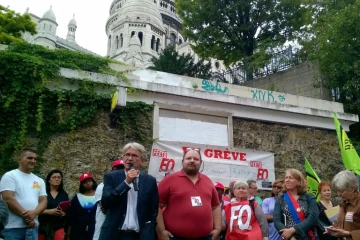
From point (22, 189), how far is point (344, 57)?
12.4m

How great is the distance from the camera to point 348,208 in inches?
145

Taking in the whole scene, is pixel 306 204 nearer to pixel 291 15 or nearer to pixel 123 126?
pixel 123 126

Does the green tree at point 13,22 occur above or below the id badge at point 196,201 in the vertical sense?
above

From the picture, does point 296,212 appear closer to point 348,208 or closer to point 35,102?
point 348,208

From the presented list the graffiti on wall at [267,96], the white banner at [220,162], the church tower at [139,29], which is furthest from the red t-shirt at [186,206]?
the church tower at [139,29]

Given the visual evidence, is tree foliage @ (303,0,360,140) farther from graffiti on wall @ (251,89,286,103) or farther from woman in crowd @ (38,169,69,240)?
woman in crowd @ (38,169,69,240)

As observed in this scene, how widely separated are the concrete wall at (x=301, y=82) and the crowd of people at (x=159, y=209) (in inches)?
359

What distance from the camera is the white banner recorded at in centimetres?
826

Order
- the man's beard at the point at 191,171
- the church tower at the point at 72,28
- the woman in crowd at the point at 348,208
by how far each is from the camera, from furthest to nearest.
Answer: the church tower at the point at 72,28, the man's beard at the point at 191,171, the woman in crowd at the point at 348,208

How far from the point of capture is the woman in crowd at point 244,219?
4754 mm

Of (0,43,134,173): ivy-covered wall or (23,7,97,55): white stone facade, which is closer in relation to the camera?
(0,43,134,173): ivy-covered wall

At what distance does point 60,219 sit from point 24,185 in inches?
35.7

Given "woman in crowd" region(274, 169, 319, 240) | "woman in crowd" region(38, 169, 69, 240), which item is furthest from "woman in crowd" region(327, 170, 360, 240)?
"woman in crowd" region(38, 169, 69, 240)

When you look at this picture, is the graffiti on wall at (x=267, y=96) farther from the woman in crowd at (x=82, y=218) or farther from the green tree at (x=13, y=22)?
the green tree at (x=13, y=22)
